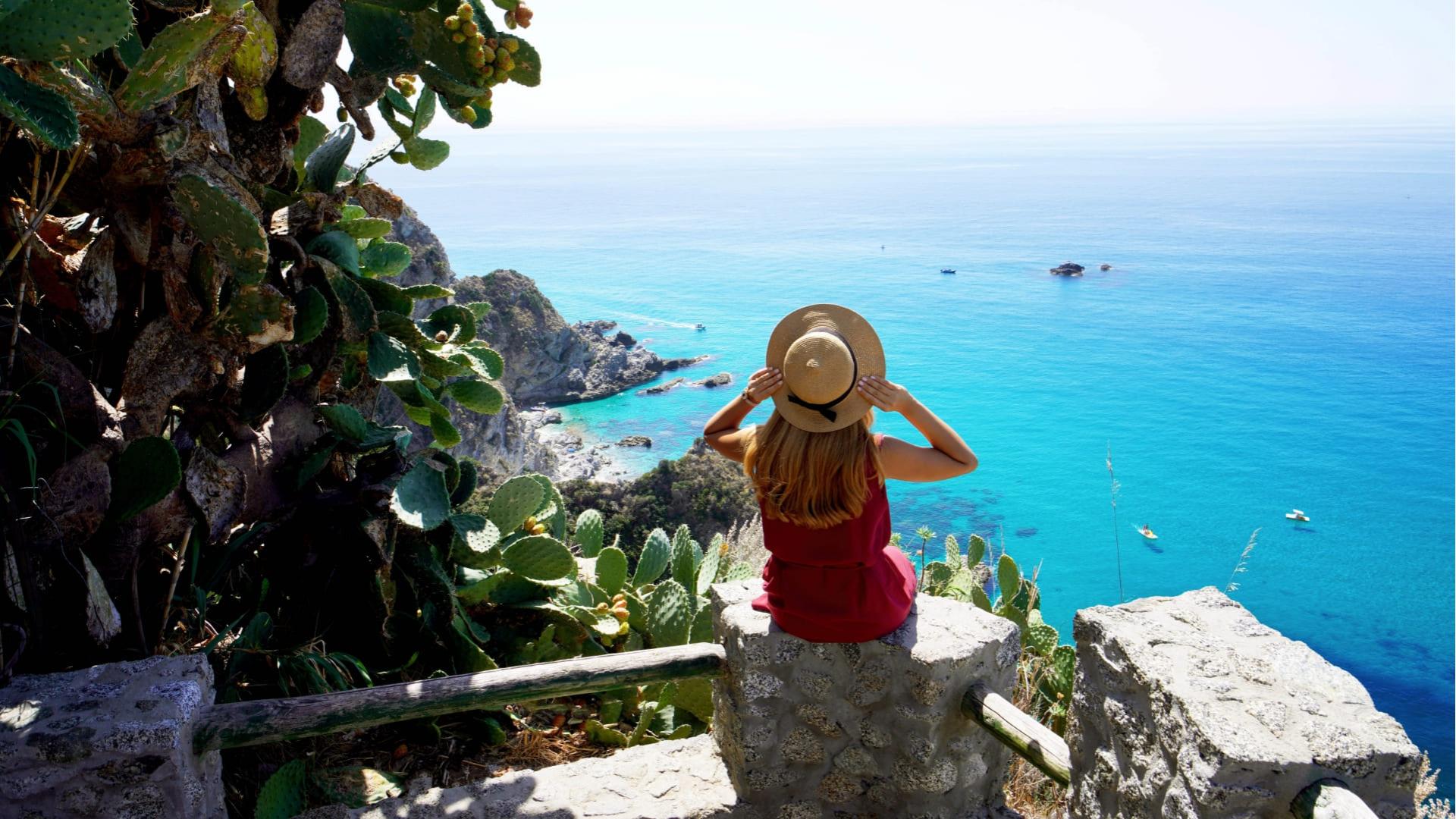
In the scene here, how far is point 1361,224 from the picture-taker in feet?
243

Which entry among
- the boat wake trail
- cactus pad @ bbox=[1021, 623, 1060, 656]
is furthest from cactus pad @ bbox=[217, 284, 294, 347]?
the boat wake trail

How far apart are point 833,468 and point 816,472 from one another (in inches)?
1.5

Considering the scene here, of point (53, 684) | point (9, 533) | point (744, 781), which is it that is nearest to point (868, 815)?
point (744, 781)

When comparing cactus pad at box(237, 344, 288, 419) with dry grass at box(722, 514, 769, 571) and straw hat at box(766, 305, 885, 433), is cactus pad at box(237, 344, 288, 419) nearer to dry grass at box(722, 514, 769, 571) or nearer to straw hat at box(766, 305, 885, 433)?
straw hat at box(766, 305, 885, 433)

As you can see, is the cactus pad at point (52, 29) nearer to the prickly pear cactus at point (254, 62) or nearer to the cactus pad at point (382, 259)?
the prickly pear cactus at point (254, 62)

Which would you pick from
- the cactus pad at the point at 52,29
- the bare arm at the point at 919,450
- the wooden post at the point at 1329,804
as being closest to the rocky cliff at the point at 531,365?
the cactus pad at the point at 52,29

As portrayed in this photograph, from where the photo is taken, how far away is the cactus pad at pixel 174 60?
204 centimetres

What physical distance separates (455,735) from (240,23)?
79.1 inches

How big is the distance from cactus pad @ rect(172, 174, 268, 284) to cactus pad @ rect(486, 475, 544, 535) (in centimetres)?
129

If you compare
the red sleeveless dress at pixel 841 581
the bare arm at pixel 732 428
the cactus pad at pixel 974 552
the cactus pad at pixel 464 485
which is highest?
the bare arm at pixel 732 428

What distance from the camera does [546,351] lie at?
38625mm

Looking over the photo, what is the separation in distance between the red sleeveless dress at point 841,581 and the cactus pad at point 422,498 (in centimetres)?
111

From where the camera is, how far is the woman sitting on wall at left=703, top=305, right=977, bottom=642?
2107mm

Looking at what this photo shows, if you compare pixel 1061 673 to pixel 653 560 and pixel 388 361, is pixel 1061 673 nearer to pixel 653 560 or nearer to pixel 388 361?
pixel 653 560
